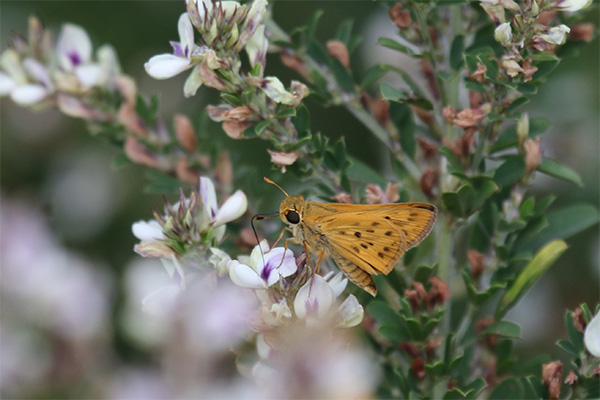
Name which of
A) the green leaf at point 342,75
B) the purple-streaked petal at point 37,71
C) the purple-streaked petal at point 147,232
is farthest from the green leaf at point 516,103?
the purple-streaked petal at point 37,71

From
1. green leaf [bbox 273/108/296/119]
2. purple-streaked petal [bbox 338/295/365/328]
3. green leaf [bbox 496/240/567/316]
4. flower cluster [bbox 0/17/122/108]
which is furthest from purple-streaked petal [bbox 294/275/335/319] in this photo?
flower cluster [bbox 0/17/122/108]

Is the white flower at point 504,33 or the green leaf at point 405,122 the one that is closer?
the white flower at point 504,33

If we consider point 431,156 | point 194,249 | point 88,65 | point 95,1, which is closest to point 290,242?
point 194,249

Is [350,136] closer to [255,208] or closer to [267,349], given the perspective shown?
[255,208]

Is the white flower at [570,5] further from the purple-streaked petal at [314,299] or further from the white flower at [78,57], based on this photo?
the white flower at [78,57]

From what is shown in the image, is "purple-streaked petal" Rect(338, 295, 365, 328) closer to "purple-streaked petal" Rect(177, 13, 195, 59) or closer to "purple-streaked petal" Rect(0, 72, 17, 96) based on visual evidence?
"purple-streaked petal" Rect(177, 13, 195, 59)

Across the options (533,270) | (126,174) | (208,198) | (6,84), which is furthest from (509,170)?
(126,174)

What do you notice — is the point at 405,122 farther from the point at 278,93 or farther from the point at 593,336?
the point at 593,336
